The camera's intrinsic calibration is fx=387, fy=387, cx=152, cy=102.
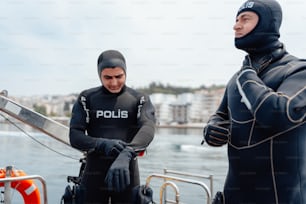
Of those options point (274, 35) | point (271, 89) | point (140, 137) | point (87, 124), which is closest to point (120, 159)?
point (140, 137)

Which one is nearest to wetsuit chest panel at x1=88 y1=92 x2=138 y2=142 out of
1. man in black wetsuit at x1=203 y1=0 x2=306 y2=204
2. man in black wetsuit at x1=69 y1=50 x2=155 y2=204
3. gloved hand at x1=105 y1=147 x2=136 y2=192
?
man in black wetsuit at x1=69 y1=50 x2=155 y2=204

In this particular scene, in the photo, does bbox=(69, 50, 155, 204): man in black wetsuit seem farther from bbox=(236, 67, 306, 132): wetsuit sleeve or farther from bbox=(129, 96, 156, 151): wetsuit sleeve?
bbox=(236, 67, 306, 132): wetsuit sleeve

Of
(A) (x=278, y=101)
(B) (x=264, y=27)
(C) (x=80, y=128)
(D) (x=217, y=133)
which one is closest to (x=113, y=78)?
(C) (x=80, y=128)

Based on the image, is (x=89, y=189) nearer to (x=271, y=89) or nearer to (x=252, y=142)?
(x=252, y=142)

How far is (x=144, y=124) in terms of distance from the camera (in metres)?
1.71

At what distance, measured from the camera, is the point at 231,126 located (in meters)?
1.39

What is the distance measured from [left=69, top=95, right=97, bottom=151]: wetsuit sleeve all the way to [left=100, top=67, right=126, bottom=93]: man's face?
0.44ft

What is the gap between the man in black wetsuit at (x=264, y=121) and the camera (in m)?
1.17

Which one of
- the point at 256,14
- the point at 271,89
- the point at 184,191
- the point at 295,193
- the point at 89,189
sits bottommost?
the point at 184,191

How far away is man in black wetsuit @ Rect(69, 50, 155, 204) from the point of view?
5.57 ft

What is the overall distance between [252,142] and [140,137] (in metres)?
0.51

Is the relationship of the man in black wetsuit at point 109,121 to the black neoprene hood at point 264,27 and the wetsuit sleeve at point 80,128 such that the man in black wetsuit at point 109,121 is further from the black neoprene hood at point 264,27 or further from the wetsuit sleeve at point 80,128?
the black neoprene hood at point 264,27

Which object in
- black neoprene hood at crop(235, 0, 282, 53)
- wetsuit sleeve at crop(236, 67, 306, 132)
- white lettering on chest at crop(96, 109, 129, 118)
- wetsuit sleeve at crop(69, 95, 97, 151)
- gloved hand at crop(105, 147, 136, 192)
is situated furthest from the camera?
white lettering on chest at crop(96, 109, 129, 118)

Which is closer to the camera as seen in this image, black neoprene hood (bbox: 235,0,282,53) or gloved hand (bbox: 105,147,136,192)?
black neoprene hood (bbox: 235,0,282,53)
